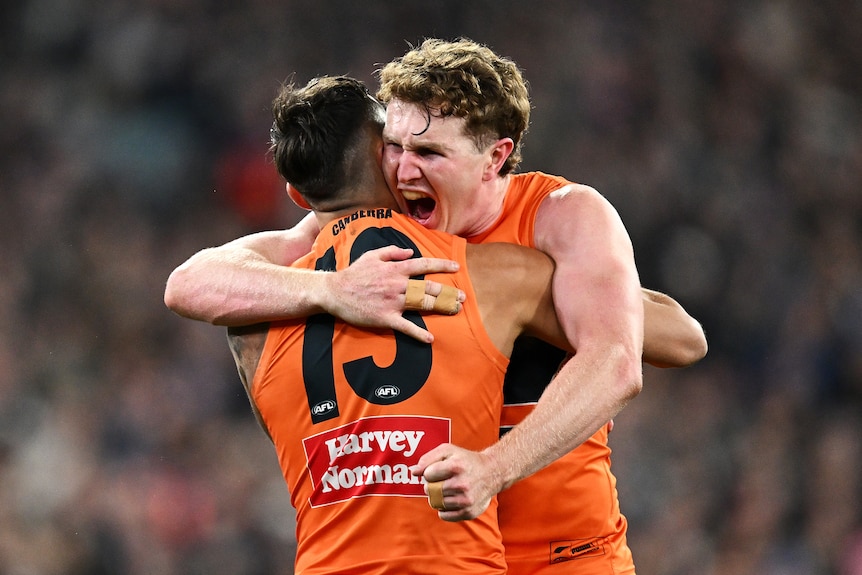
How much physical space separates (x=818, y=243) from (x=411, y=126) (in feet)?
19.3

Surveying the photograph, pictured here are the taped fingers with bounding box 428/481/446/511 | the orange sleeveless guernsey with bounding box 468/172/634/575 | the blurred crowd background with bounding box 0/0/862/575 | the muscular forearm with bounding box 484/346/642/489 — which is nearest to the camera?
the taped fingers with bounding box 428/481/446/511

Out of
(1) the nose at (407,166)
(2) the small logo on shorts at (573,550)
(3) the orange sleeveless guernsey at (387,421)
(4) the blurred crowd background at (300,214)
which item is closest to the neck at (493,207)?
(1) the nose at (407,166)

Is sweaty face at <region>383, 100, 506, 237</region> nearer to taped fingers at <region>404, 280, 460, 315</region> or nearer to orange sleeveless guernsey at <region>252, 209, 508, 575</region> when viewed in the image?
orange sleeveless guernsey at <region>252, 209, 508, 575</region>

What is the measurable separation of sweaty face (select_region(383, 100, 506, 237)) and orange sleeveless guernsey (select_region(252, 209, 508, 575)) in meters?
0.25

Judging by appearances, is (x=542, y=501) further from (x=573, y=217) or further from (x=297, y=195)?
(x=297, y=195)

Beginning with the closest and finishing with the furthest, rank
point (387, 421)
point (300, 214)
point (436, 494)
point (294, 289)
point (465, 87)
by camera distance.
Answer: point (436, 494)
point (387, 421)
point (294, 289)
point (465, 87)
point (300, 214)

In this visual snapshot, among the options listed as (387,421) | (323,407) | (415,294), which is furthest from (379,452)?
(415,294)

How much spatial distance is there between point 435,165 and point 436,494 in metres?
0.98

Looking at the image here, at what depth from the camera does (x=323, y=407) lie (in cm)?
256

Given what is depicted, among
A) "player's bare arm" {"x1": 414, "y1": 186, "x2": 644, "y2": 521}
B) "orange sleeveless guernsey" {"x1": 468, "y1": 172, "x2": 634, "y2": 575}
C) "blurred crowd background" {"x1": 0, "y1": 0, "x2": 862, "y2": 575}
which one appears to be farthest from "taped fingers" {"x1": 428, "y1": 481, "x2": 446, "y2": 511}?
"blurred crowd background" {"x1": 0, "y1": 0, "x2": 862, "y2": 575}

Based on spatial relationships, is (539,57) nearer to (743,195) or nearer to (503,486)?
(743,195)

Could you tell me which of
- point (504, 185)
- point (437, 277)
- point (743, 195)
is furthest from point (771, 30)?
point (437, 277)

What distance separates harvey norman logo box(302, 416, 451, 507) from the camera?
8.08 feet

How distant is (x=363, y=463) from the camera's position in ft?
8.23
